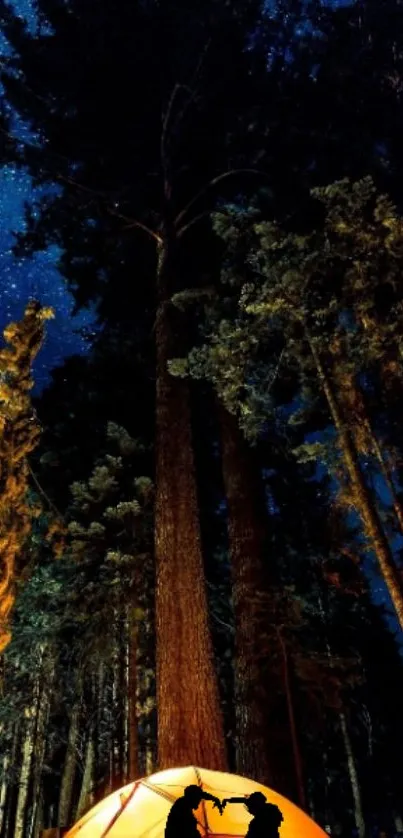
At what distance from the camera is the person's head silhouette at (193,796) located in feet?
12.3

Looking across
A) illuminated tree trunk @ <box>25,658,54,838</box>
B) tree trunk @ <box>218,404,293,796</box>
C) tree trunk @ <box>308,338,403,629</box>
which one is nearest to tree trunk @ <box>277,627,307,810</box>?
tree trunk @ <box>218,404,293,796</box>

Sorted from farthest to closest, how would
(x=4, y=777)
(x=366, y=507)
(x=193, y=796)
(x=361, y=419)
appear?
(x=4, y=777) < (x=361, y=419) < (x=366, y=507) < (x=193, y=796)

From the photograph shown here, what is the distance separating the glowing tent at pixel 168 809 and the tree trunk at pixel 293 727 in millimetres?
2020

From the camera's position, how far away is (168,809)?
4.80 metres

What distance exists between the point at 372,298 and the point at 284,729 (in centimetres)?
549

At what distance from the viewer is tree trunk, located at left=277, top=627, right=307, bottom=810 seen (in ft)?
23.0

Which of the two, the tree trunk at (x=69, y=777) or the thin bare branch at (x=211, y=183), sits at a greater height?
the thin bare branch at (x=211, y=183)

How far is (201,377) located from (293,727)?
473cm

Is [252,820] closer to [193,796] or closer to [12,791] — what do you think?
[193,796]

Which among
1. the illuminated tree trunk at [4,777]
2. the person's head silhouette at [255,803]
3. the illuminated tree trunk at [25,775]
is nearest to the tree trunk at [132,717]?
the illuminated tree trunk at [25,775]

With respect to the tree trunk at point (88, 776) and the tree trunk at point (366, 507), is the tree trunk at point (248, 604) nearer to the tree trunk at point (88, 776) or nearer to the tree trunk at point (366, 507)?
the tree trunk at point (366, 507)

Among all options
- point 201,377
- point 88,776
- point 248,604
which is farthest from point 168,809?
point 88,776

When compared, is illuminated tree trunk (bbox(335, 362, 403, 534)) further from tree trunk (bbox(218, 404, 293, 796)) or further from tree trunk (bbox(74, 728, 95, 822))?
tree trunk (bbox(74, 728, 95, 822))

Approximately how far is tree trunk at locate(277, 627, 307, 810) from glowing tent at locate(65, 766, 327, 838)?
79.5 inches
